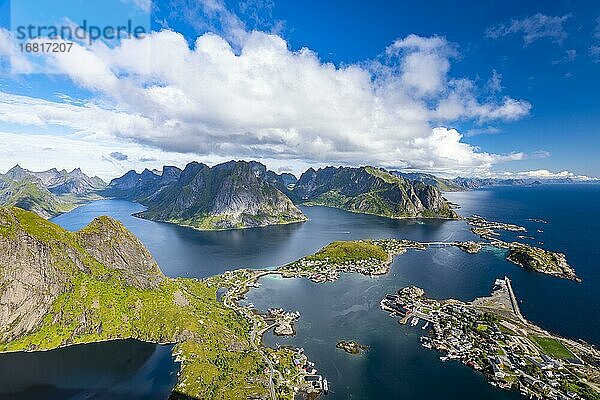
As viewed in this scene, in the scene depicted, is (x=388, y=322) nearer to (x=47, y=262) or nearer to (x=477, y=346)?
(x=477, y=346)

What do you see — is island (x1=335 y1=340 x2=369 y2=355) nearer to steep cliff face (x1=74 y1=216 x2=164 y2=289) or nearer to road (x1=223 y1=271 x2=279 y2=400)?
road (x1=223 y1=271 x2=279 y2=400)

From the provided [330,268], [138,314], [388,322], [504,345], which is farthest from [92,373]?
[504,345]

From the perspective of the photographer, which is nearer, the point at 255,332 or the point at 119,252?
the point at 255,332

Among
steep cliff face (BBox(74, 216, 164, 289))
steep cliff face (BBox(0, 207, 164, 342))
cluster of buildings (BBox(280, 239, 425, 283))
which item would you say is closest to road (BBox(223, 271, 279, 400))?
cluster of buildings (BBox(280, 239, 425, 283))

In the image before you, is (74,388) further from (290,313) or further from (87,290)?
(290,313)

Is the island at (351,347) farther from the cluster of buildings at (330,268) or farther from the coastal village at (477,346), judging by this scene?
the cluster of buildings at (330,268)
